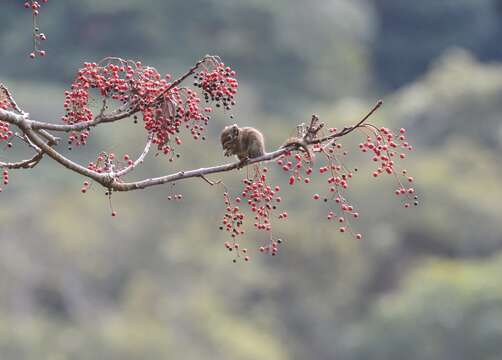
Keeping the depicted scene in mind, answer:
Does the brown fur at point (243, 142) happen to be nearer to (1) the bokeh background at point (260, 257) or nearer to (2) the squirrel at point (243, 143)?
(2) the squirrel at point (243, 143)

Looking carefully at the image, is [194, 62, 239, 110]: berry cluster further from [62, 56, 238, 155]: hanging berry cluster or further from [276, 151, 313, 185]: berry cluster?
[276, 151, 313, 185]: berry cluster

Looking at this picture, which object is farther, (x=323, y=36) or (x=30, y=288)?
(x=323, y=36)

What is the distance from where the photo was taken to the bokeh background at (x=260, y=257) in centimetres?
2292

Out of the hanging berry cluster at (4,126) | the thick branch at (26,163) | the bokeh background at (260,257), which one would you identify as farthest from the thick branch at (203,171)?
the bokeh background at (260,257)

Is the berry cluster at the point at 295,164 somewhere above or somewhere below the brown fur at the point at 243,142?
below

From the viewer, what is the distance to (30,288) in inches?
969

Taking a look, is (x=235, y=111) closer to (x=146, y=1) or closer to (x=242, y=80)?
(x=242, y=80)

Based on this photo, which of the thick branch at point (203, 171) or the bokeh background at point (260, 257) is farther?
the bokeh background at point (260, 257)

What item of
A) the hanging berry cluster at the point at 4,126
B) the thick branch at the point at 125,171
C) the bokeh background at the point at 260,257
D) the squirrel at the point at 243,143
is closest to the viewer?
the thick branch at the point at 125,171

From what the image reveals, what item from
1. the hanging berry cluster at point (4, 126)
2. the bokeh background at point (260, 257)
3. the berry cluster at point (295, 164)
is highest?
the bokeh background at point (260, 257)

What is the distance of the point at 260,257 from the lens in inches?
1017

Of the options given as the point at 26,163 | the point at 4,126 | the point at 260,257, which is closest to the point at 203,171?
the point at 26,163

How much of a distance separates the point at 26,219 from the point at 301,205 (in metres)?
5.09

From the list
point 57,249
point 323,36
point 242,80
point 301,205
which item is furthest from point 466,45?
point 57,249
